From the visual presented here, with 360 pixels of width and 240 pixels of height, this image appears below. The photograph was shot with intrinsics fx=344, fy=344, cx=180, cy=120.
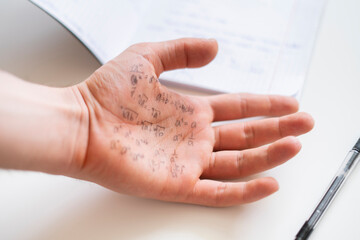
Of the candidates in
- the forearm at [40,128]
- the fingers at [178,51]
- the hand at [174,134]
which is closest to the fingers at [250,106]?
the hand at [174,134]

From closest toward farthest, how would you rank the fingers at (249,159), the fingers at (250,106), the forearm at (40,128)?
the forearm at (40,128)
the fingers at (249,159)
the fingers at (250,106)

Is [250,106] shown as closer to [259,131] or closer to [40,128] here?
[259,131]

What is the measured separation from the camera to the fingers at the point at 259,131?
644mm

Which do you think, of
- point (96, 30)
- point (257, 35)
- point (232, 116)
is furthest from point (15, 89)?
point (257, 35)

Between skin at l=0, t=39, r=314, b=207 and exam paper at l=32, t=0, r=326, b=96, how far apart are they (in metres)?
0.08

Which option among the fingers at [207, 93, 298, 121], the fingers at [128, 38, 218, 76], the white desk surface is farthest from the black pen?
the fingers at [128, 38, 218, 76]

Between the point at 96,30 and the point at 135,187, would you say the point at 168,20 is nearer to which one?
the point at 96,30

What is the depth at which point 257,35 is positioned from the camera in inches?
32.5

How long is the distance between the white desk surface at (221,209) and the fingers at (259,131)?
0.17 ft

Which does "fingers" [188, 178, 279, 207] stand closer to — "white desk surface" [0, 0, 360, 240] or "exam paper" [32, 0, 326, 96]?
"white desk surface" [0, 0, 360, 240]

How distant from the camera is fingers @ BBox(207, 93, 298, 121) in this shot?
2.29ft

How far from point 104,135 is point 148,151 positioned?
0.09 metres

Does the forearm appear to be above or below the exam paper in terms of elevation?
below

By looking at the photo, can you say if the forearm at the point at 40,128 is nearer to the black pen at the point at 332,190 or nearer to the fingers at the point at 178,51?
the fingers at the point at 178,51
